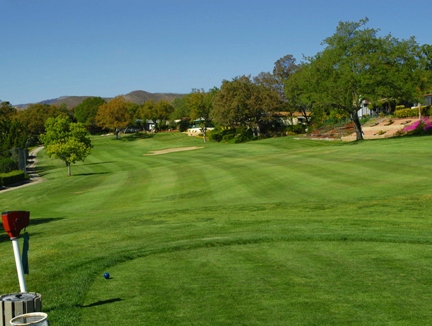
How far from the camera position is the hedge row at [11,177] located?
49.7 m

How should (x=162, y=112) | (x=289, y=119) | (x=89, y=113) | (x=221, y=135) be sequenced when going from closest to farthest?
1. (x=221, y=135)
2. (x=289, y=119)
3. (x=162, y=112)
4. (x=89, y=113)

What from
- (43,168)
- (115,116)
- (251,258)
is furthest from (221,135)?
(251,258)

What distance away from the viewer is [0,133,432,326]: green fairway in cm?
804

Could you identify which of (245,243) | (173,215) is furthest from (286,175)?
(245,243)

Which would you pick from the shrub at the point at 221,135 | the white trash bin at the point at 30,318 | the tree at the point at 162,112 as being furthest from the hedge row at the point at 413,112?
the tree at the point at 162,112

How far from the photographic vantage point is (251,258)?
1145cm

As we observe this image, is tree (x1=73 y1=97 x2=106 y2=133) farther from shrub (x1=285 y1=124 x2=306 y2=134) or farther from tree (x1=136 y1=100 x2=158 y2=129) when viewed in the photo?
shrub (x1=285 y1=124 x2=306 y2=134)

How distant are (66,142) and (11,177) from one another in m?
8.08

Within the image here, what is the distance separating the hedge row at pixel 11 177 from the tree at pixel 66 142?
3956mm

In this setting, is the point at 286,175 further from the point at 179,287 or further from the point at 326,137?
the point at 326,137

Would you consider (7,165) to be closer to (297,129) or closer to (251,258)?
(251,258)

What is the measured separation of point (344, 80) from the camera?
53.0 m

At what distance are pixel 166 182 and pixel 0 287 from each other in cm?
2627

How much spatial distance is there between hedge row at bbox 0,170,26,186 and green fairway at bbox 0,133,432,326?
23.9m
